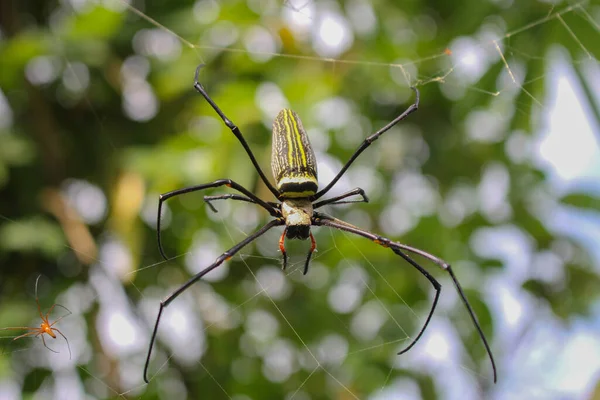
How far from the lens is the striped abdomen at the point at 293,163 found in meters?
1.69

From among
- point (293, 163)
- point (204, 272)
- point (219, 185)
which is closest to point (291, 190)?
point (293, 163)

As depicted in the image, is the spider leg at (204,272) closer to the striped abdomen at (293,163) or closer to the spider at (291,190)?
the spider at (291,190)

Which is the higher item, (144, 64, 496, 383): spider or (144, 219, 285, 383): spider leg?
(144, 64, 496, 383): spider

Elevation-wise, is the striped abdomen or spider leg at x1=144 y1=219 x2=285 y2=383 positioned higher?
the striped abdomen

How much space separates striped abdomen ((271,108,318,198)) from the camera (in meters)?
1.69

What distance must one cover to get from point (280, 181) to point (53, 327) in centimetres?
86

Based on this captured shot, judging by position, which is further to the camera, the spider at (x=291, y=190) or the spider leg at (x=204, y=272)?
the spider at (x=291, y=190)

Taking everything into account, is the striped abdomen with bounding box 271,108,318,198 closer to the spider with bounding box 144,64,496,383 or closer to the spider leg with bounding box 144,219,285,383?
the spider with bounding box 144,64,496,383

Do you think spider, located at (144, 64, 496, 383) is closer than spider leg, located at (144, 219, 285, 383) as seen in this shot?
No

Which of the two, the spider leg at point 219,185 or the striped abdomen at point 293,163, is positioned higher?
the striped abdomen at point 293,163

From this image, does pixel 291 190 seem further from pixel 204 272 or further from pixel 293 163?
pixel 204 272

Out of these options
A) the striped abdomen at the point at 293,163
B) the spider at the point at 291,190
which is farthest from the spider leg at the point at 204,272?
the striped abdomen at the point at 293,163

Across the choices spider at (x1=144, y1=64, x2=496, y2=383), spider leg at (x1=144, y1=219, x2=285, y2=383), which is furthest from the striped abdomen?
spider leg at (x1=144, y1=219, x2=285, y2=383)

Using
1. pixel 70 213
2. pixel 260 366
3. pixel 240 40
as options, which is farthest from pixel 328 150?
pixel 70 213
